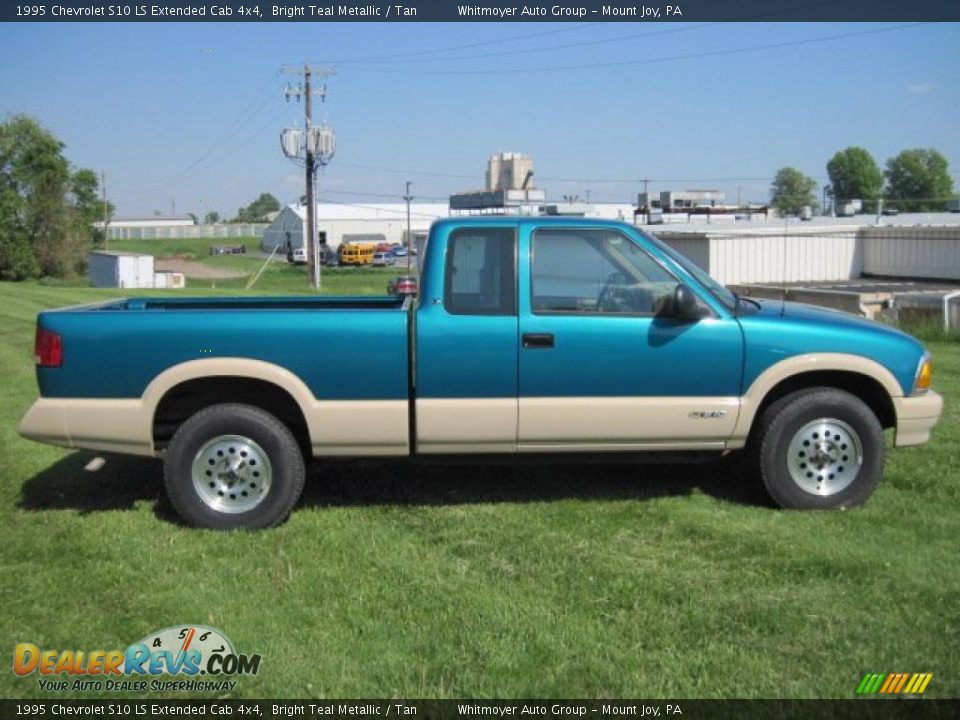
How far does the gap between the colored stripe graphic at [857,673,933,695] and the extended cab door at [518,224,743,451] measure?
90.9 inches

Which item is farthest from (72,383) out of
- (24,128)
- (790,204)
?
(790,204)

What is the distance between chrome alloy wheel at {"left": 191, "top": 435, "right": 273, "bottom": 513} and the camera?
6.05 metres

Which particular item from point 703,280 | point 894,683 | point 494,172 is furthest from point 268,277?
point 894,683

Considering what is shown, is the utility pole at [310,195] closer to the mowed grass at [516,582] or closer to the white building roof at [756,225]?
the white building roof at [756,225]

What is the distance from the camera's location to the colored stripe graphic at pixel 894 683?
13.0 ft

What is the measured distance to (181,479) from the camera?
6.00 m

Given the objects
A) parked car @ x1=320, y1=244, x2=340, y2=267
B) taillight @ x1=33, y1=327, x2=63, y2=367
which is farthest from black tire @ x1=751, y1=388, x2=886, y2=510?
parked car @ x1=320, y1=244, x2=340, y2=267

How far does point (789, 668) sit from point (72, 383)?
167 inches

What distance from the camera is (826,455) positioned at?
6289 mm

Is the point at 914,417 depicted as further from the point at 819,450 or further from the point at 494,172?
the point at 494,172

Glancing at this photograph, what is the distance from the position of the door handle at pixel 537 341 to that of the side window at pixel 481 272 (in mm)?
189

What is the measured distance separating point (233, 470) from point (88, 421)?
2.93ft

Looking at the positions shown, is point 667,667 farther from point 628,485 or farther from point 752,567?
point 628,485

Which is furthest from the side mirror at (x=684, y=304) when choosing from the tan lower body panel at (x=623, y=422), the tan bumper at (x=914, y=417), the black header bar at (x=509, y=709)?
the black header bar at (x=509, y=709)
